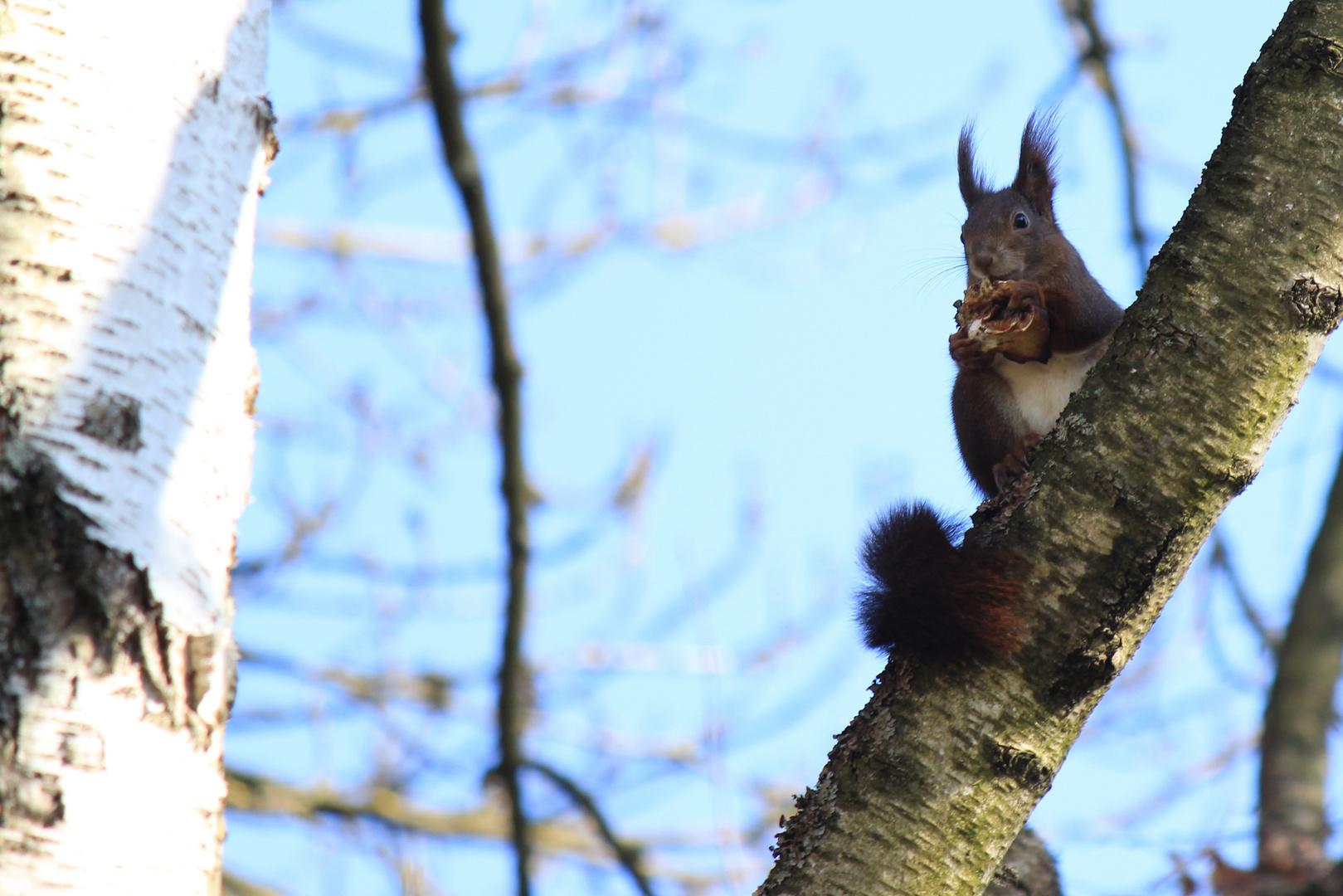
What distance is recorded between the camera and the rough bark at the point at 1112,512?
1.30 m

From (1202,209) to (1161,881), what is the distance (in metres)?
1.27

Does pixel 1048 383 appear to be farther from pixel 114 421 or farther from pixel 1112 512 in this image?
pixel 114 421

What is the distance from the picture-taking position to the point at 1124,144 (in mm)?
3711

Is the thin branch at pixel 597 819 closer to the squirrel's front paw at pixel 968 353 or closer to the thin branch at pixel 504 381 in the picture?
the thin branch at pixel 504 381

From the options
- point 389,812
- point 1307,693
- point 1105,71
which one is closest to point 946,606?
point 1307,693

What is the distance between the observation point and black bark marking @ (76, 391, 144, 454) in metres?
1.01

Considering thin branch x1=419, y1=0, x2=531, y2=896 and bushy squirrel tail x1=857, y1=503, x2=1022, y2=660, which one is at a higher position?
thin branch x1=419, y1=0, x2=531, y2=896

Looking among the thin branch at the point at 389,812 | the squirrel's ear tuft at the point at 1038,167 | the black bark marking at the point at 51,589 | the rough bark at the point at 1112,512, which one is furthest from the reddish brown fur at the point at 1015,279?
the thin branch at the point at 389,812

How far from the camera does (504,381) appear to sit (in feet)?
8.35

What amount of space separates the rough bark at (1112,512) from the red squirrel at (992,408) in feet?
0.13

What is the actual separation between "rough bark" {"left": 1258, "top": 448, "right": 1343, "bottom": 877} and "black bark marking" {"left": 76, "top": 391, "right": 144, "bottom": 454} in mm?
2689

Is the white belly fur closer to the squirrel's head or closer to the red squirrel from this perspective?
the red squirrel

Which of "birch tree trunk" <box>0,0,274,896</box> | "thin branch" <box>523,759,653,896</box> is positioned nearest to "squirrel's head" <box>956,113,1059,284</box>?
"thin branch" <box>523,759,653,896</box>

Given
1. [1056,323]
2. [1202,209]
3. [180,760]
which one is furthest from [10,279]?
[1056,323]
